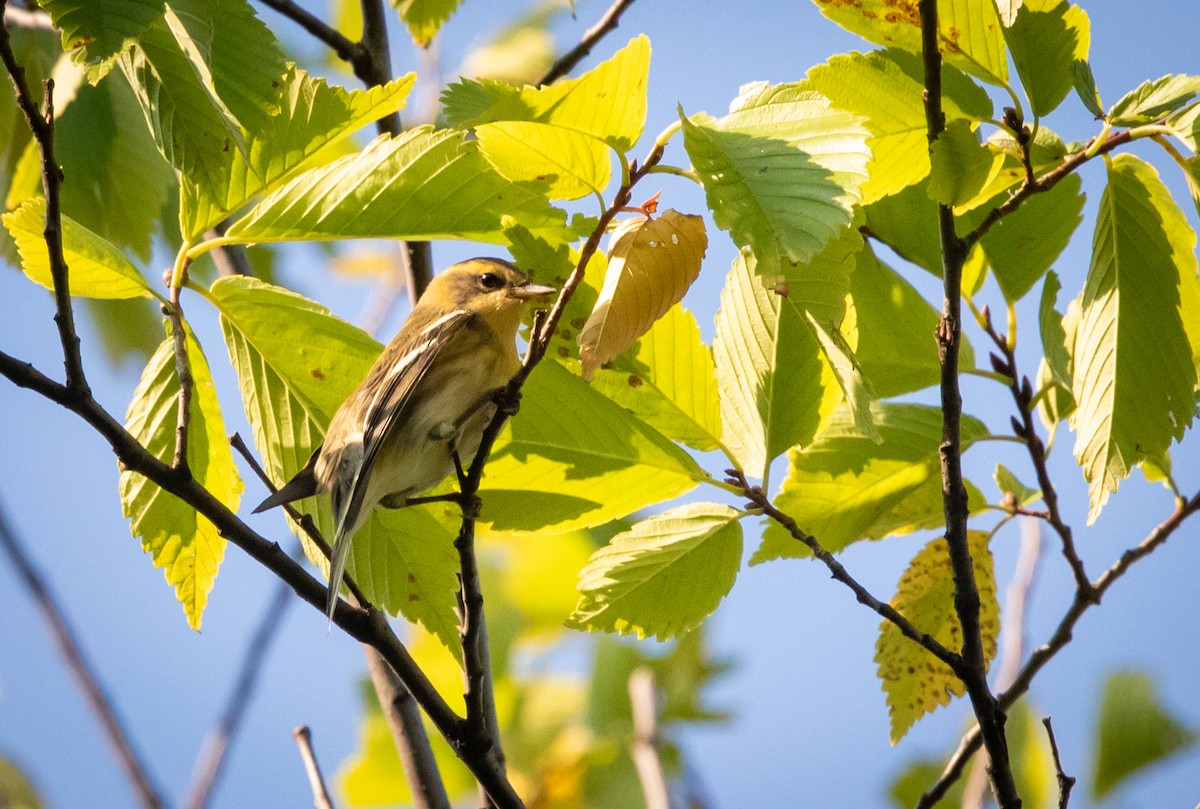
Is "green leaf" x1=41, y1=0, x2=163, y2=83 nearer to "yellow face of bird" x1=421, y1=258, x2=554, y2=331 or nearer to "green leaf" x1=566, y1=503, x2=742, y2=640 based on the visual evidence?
"green leaf" x1=566, y1=503, x2=742, y2=640

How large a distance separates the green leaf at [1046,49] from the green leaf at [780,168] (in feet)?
1.16

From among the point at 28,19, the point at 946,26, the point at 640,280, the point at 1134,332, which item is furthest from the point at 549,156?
the point at 28,19

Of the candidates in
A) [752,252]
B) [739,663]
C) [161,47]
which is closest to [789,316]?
[752,252]

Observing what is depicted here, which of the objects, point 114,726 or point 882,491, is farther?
point 882,491

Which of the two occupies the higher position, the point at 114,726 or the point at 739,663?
the point at 114,726

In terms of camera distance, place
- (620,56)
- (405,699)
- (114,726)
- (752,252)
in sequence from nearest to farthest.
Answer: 1. (752,252)
2. (620,56)
3. (114,726)
4. (405,699)

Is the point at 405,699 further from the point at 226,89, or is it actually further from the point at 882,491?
the point at 226,89

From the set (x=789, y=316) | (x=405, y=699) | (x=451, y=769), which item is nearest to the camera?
(x=789, y=316)

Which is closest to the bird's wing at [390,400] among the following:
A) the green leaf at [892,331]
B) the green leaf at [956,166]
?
the green leaf at [892,331]

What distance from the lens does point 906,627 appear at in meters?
2.27

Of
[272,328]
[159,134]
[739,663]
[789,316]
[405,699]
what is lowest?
[739,663]

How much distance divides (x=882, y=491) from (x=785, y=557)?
0.82 feet

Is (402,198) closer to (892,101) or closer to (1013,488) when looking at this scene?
(892,101)

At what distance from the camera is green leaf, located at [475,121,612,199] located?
6.40 ft
